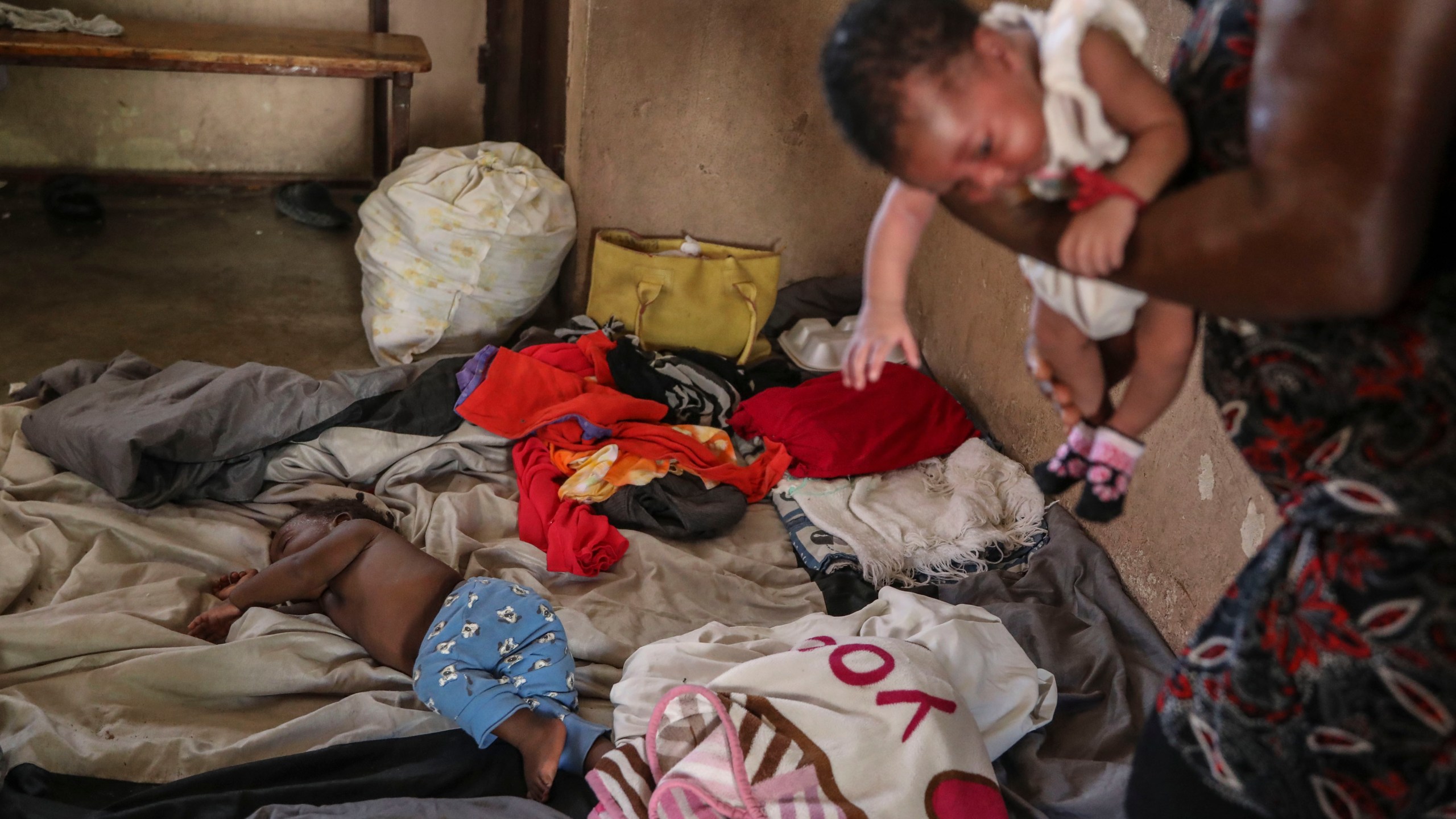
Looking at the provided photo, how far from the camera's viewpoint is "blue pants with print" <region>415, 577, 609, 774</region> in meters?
2.00

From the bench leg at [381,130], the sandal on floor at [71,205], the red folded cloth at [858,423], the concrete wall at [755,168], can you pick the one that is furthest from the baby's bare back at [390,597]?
the bench leg at [381,130]

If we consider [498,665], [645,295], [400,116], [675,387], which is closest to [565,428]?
[675,387]

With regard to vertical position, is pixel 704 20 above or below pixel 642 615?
above

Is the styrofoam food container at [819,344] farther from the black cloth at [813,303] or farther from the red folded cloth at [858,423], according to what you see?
the red folded cloth at [858,423]

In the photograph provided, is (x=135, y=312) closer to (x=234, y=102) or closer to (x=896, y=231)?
(x=234, y=102)

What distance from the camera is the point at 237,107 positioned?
5090 millimetres

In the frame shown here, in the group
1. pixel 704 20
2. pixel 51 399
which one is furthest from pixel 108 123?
pixel 704 20

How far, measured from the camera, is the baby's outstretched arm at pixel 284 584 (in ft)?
7.50

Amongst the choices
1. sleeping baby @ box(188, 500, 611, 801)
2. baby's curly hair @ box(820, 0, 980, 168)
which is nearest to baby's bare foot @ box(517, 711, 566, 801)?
sleeping baby @ box(188, 500, 611, 801)

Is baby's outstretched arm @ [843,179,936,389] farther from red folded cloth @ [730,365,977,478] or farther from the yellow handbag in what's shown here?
the yellow handbag

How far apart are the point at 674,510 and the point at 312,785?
1139mm

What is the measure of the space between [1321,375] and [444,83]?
199 inches

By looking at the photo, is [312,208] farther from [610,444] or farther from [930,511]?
[930,511]

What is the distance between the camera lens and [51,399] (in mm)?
2908
